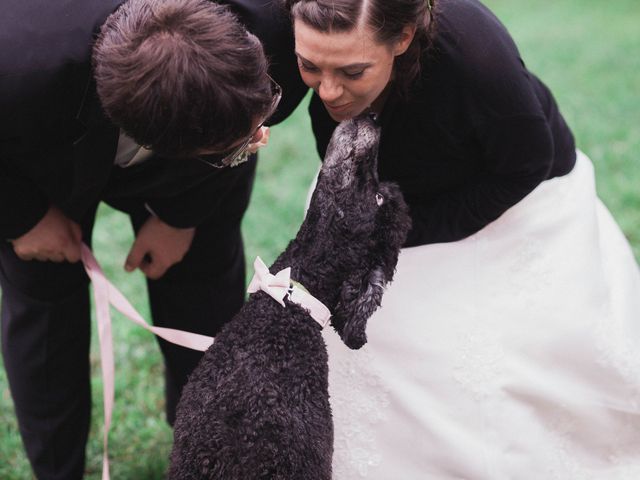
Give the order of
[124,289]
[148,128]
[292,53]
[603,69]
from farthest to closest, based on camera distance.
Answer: [603,69] < [124,289] < [292,53] < [148,128]

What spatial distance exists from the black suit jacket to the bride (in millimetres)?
321

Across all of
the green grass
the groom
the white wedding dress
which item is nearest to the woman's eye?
the groom

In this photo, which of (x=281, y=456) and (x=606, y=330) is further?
(x=606, y=330)

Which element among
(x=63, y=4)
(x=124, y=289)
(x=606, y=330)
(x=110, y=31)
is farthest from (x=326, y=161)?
(x=124, y=289)

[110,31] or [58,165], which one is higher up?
[110,31]

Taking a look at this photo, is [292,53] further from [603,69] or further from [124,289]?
[603,69]

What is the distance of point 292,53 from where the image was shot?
227 cm

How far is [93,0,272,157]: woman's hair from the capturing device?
1.78 m

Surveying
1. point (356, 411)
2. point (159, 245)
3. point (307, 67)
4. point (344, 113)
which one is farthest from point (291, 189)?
point (307, 67)

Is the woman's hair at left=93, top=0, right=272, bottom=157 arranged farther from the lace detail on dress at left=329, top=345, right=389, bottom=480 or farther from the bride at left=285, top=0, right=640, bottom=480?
the lace detail on dress at left=329, top=345, right=389, bottom=480

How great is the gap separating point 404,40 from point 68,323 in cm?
145

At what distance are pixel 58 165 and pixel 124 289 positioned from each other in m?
1.89

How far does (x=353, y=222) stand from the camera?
2.03m

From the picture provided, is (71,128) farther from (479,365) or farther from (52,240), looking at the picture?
(479,365)
